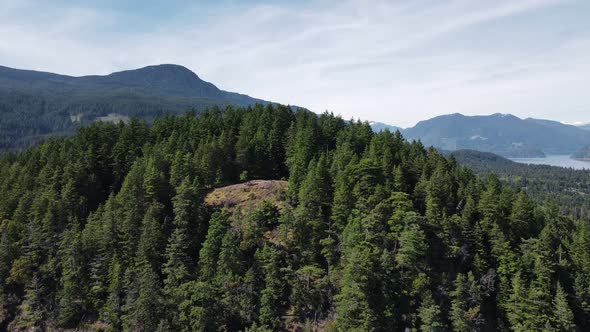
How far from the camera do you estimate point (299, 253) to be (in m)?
53.7

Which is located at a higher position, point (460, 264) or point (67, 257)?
point (460, 264)

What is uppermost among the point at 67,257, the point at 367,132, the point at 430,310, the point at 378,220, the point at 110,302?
the point at 367,132

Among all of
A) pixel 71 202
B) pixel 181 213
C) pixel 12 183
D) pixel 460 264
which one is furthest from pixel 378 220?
pixel 12 183

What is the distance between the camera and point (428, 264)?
4966 cm

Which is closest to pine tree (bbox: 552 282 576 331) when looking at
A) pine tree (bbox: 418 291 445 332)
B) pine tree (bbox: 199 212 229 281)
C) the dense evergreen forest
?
the dense evergreen forest

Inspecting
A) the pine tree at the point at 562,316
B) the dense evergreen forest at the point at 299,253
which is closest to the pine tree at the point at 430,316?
the dense evergreen forest at the point at 299,253

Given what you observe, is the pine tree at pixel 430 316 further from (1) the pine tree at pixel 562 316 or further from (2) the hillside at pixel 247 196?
(2) the hillside at pixel 247 196

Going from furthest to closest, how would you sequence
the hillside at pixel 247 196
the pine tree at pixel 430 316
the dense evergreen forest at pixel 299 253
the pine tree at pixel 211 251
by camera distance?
the hillside at pixel 247 196, the pine tree at pixel 211 251, the dense evergreen forest at pixel 299 253, the pine tree at pixel 430 316

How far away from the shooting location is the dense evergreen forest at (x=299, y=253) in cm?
4691

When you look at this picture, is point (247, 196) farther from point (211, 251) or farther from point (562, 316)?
point (562, 316)

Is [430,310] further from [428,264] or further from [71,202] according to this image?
[71,202]

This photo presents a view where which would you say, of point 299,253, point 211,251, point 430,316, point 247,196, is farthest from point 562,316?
point 247,196

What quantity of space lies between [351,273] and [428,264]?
13.1 meters

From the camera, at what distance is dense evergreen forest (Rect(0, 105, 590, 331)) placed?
46.9 meters
